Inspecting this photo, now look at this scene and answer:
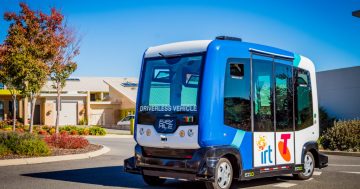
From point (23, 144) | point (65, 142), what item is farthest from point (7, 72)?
point (23, 144)

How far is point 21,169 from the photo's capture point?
13.8 meters

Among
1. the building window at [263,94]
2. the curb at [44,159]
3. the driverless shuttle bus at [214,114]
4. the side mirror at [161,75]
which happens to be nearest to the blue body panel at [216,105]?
the driverless shuttle bus at [214,114]

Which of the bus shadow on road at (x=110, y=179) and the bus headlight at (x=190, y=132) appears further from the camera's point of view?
the bus shadow on road at (x=110, y=179)

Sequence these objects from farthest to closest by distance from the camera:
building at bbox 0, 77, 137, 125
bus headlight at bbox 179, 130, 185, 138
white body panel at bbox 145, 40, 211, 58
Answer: building at bbox 0, 77, 137, 125
white body panel at bbox 145, 40, 211, 58
bus headlight at bbox 179, 130, 185, 138

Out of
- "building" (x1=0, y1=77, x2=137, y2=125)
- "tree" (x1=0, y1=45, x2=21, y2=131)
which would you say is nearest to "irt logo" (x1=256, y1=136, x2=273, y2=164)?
"tree" (x1=0, y1=45, x2=21, y2=131)

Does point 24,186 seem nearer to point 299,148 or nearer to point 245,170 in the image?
point 245,170

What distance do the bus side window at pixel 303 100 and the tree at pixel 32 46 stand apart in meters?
17.1

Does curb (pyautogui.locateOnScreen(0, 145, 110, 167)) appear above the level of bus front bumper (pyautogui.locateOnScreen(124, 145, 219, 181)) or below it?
below

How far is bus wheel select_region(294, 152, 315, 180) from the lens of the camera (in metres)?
11.8

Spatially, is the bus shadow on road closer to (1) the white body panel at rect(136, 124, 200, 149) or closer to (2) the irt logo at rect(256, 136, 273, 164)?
(2) the irt logo at rect(256, 136, 273, 164)

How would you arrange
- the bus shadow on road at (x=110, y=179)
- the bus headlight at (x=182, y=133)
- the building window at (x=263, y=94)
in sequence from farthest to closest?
the bus shadow on road at (x=110, y=179), the building window at (x=263, y=94), the bus headlight at (x=182, y=133)

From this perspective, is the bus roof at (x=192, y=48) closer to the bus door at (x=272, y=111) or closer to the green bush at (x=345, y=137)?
the bus door at (x=272, y=111)

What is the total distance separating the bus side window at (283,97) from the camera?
10.9 metres

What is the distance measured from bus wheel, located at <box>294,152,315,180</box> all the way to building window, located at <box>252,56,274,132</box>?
186cm
